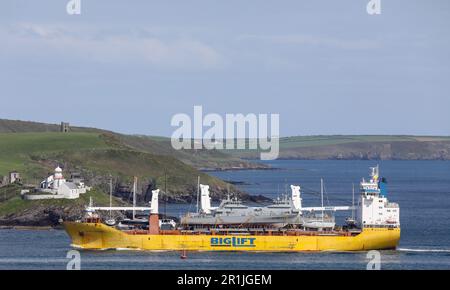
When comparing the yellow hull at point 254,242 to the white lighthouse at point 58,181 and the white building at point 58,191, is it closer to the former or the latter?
the white building at point 58,191

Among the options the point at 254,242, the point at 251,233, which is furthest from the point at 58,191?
the point at 254,242

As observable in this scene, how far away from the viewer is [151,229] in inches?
3253

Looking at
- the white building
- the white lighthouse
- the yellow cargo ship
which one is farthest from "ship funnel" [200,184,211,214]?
the white lighthouse

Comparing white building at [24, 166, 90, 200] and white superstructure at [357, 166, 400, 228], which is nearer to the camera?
white superstructure at [357, 166, 400, 228]

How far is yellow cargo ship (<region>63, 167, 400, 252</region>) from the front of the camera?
81.7 m

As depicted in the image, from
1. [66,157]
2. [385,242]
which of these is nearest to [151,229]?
[385,242]

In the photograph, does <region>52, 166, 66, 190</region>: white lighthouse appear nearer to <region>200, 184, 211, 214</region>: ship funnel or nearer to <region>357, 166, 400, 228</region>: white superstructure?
<region>200, 184, 211, 214</region>: ship funnel

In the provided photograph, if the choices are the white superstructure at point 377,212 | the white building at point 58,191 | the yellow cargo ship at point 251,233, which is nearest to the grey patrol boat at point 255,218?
the yellow cargo ship at point 251,233

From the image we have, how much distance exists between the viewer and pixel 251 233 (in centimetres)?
8300

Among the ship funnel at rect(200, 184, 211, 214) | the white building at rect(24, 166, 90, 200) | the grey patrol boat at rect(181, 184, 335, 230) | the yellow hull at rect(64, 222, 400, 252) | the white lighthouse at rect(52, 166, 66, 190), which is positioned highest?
the white lighthouse at rect(52, 166, 66, 190)

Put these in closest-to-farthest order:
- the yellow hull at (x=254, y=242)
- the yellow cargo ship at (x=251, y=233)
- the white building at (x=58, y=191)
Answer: the yellow hull at (x=254, y=242)
the yellow cargo ship at (x=251, y=233)
the white building at (x=58, y=191)

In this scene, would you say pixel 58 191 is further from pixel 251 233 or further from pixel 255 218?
pixel 251 233

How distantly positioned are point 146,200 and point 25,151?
103 feet

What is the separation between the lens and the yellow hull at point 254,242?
268 feet
